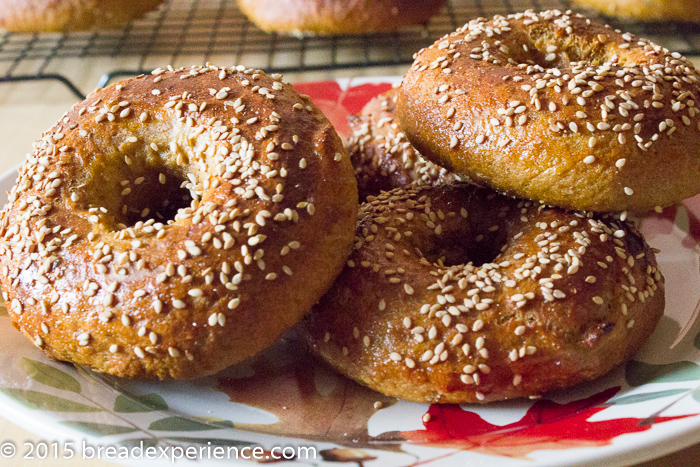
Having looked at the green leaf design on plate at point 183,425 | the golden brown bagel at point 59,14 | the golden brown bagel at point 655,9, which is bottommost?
the green leaf design on plate at point 183,425

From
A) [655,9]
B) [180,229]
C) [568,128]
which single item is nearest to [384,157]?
[568,128]

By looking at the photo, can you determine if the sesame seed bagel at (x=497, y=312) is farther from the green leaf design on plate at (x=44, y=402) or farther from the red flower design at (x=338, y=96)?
the red flower design at (x=338, y=96)

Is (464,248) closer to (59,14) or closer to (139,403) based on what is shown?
(139,403)

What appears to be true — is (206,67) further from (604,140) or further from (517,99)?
(604,140)

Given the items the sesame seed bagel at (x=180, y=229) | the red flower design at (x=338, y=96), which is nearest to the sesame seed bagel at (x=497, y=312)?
the sesame seed bagel at (x=180, y=229)

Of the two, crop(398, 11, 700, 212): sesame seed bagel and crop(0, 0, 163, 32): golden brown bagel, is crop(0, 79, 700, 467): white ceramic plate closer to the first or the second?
crop(398, 11, 700, 212): sesame seed bagel

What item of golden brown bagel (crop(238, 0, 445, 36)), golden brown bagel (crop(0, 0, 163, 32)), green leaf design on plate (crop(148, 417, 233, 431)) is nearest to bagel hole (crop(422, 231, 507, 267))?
green leaf design on plate (crop(148, 417, 233, 431))
